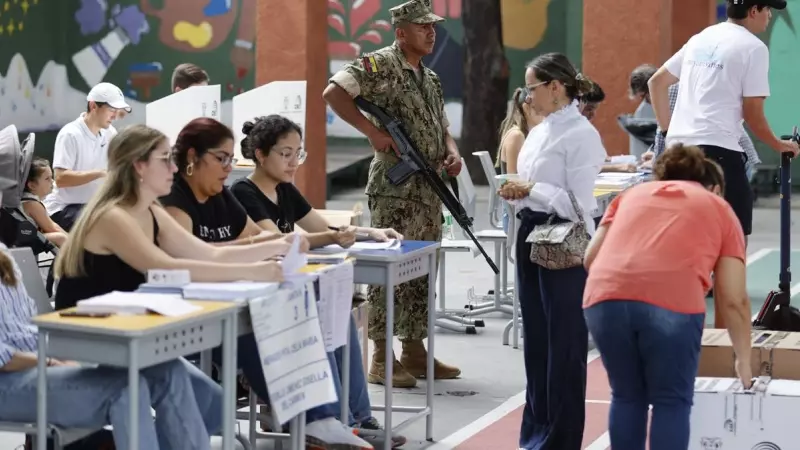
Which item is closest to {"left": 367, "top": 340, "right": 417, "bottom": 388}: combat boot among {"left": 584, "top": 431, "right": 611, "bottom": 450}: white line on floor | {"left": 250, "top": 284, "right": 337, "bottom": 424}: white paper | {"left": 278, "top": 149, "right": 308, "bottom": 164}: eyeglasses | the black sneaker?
the black sneaker

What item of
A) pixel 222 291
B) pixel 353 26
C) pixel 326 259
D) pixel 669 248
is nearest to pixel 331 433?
pixel 326 259

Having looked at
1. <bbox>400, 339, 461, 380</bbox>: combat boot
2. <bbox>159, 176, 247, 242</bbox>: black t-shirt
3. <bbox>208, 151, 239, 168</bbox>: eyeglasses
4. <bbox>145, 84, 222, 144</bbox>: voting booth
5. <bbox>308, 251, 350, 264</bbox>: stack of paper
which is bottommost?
<bbox>400, 339, 461, 380</bbox>: combat boot

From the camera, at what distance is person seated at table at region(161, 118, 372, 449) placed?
525cm

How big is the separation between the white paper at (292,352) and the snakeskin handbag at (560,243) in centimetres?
99

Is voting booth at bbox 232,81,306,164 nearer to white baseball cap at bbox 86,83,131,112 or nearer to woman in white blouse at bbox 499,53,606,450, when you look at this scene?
white baseball cap at bbox 86,83,131,112

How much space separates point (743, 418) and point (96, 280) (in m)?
2.41

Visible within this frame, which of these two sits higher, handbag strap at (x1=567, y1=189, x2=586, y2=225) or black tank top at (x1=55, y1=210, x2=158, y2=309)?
handbag strap at (x1=567, y1=189, x2=586, y2=225)

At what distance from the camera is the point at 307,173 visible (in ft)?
41.4

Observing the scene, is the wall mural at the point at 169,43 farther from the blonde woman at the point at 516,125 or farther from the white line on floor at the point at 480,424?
the white line on floor at the point at 480,424

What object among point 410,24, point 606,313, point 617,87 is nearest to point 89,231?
point 606,313

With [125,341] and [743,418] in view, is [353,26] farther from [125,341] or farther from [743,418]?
[125,341]

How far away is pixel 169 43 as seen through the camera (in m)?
19.0

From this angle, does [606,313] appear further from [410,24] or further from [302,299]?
[410,24]

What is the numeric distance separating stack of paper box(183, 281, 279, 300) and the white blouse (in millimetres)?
1328
